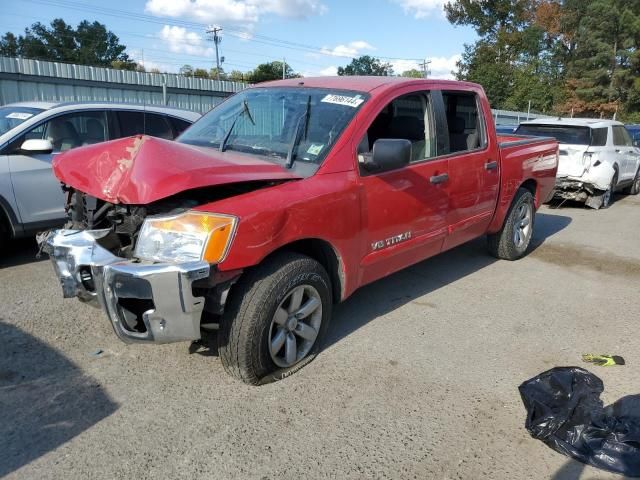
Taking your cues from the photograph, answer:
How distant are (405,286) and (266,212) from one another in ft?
8.18

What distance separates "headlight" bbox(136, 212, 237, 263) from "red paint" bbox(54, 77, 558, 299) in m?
0.06

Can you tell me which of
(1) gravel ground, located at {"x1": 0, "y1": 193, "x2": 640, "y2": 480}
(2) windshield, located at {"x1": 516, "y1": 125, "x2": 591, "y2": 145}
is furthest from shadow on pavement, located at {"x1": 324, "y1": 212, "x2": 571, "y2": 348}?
(2) windshield, located at {"x1": 516, "y1": 125, "x2": 591, "y2": 145}

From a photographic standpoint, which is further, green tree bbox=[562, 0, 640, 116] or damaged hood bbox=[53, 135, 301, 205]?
green tree bbox=[562, 0, 640, 116]

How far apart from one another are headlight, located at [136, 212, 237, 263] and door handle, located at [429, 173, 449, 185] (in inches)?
78.6

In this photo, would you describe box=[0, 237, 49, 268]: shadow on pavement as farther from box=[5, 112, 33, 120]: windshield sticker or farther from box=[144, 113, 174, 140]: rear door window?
box=[144, 113, 174, 140]: rear door window

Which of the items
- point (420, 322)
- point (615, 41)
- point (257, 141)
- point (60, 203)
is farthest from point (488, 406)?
point (615, 41)

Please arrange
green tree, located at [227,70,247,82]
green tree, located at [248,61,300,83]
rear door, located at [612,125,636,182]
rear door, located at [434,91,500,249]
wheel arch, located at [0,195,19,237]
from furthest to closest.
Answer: green tree, located at [248,61,300,83] < green tree, located at [227,70,247,82] < rear door, located at [612,125,636,182] < wheel arch, located at [0,195,19,237] < rear door, located at [434,91,500,249]

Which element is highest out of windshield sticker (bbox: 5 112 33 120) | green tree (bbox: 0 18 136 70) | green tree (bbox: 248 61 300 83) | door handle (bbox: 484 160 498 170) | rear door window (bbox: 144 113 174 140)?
green tree (bbox: 0 18 136 70)

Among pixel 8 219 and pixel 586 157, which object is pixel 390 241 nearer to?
pixel 8 219

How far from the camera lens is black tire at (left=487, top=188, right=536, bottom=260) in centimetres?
573

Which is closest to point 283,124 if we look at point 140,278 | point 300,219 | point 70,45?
point 300,219

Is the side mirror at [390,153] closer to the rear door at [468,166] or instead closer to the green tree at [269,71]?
the rear door at [468,166]

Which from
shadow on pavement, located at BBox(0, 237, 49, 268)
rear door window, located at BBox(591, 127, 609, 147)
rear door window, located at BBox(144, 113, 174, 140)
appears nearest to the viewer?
shadow on pavement, located at BBox(0, 237, 49, 268)

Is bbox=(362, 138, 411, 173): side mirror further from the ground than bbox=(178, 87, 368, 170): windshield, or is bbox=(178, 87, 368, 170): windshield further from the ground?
bbox=(178, 87, 368, 170): windshield
